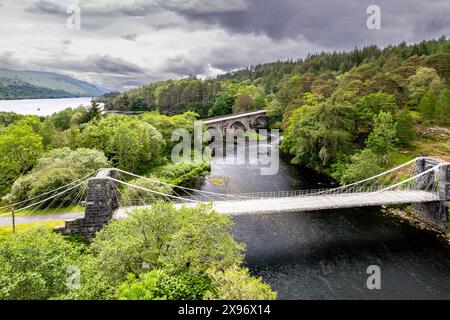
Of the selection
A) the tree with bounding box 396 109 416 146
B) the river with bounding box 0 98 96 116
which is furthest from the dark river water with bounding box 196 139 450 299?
the river with bounding box 0 98 96 116

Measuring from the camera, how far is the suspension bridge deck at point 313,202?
27.3m

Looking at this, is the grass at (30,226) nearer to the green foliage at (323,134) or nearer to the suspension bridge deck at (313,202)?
the suspension bridge deck at (313,202)

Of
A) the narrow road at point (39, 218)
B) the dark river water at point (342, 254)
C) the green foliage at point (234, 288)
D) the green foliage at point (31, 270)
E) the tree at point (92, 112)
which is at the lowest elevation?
the dark river water at point (342, 254)

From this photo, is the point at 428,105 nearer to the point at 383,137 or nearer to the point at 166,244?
the point at 383,137

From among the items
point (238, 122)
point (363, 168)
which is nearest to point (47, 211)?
point (363, 168)

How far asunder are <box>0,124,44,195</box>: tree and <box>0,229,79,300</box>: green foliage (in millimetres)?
22427

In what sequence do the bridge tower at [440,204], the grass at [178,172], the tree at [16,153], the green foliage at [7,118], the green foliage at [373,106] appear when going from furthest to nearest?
the green foliage at [7,118] < the green foliage at [373,106] < the grass at [178,172] < the tree at [16,153] < the bridge tower at [440,204]

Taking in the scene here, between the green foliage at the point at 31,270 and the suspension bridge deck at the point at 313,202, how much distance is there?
1044 cm

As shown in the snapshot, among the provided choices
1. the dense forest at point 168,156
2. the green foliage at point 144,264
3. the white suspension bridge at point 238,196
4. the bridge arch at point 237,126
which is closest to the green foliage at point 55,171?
the dense forest at point 168,156

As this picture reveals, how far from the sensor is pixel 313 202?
1158 inches

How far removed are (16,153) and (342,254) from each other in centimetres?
3554

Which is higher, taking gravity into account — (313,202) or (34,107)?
(34,107)
